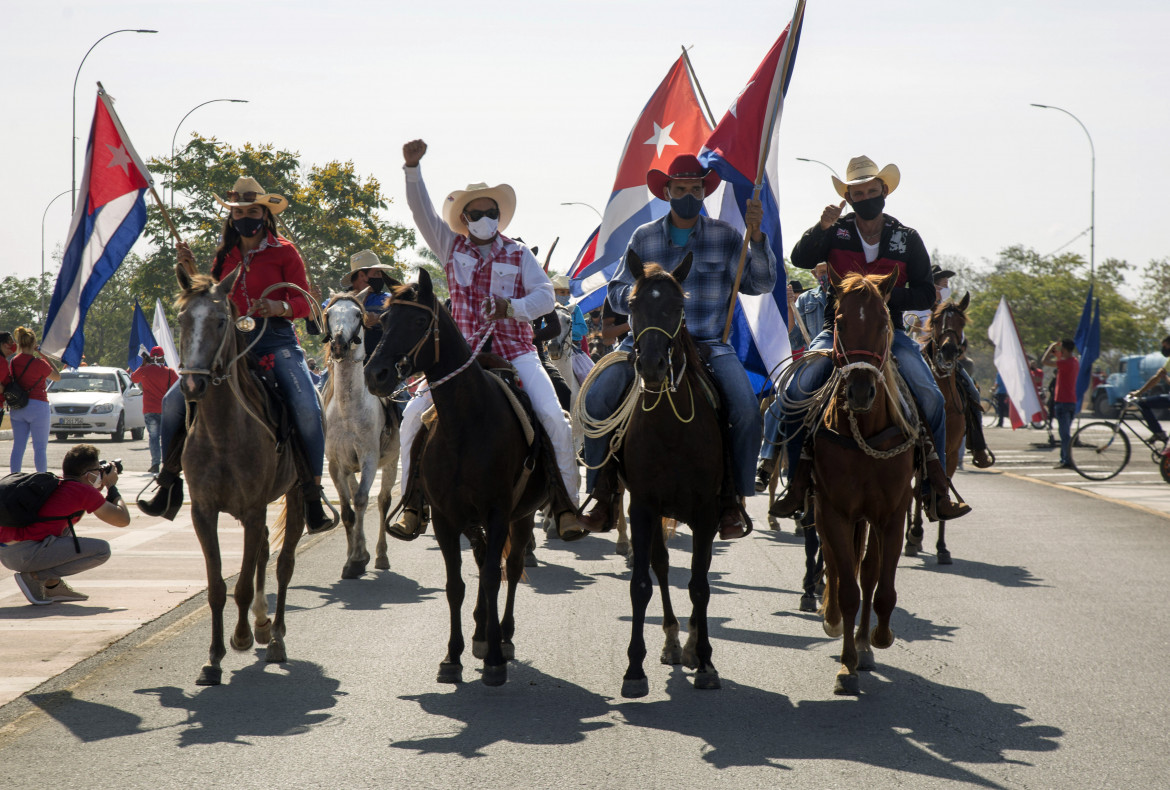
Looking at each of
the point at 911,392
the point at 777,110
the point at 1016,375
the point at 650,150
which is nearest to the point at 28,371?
the point at 650,150

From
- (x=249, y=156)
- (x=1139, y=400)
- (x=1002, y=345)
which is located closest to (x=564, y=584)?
(x=1139, y=400)

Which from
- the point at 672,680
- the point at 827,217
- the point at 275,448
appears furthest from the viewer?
the point at 827,217

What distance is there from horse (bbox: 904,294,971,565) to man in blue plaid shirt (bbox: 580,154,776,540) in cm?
433

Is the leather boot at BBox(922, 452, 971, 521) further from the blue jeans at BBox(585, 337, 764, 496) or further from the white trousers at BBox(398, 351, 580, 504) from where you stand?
the white trousers at BBox(398, 351, 580, 504)

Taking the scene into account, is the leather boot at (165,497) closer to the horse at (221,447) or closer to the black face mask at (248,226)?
the horse at (221,447)

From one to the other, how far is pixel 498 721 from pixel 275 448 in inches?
106

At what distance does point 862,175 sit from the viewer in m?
8.16

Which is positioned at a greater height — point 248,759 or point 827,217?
point 827,217

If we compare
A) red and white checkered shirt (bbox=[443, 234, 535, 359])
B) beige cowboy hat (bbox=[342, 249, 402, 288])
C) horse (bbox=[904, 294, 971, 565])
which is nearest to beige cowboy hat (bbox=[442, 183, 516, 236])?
red and white checkered shirt (bbox=[443, 234, 535, 359])

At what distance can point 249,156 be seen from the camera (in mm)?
46656

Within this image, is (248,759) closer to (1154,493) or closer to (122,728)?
(122,728)

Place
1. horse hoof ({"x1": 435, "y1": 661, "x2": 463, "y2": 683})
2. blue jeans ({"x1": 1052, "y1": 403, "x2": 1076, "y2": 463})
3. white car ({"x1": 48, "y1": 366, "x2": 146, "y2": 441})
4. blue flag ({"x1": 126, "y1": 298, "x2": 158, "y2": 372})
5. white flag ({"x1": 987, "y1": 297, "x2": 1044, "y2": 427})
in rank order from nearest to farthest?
horse hoof ({"x1": 435, "y1": 661, "x2": 463, "y2": 683}) → white flag ({"x1": 987, "y1": 297, "x2": 1044, "y2": 427}) → blue jeans ({"x1": 1052, "y1": 403, "x2": 1076, "y2": 463}) → blue flag ({"x1": 126, "y1": 298, "x2": 158, "y2": 372}) → white car ({"x1": 48, "y1": 366, "x2": 146, "y2": 441})

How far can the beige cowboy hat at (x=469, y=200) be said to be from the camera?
26.5 feet

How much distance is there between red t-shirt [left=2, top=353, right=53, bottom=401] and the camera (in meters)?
16.3
